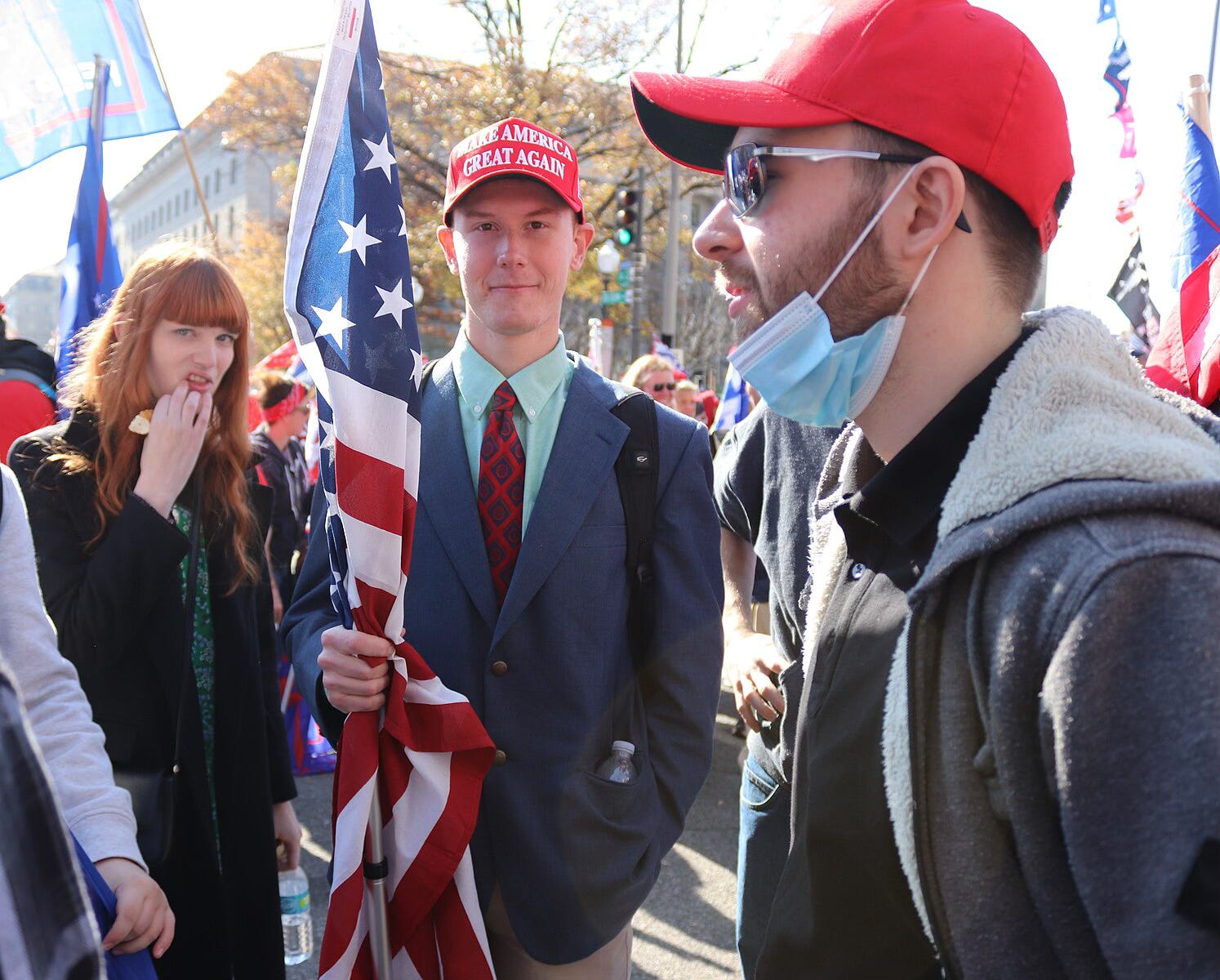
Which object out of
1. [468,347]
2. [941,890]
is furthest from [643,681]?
[941,890]

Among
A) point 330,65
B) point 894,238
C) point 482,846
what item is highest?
point 330,65

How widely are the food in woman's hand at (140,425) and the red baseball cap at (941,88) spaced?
1.90 m

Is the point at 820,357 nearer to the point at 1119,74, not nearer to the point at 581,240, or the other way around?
the point at 581,240

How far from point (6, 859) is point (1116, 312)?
554 centimetres

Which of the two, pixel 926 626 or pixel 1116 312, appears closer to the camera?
pixel 926 626

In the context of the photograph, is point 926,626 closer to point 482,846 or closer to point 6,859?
point 6,859

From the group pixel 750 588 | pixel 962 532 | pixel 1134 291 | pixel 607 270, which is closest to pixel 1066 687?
pixel 962 532

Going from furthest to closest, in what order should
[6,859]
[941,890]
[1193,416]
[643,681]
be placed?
1. [643,681]
2. [1193,416]
3. [941,890]
4. [6,859]

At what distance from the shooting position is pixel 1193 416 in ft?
4.02

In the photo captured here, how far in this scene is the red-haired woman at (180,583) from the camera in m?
2.31

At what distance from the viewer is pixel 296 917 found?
139 inches

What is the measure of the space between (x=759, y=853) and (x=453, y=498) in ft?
3.96

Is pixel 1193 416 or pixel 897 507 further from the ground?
pixel 1193 416

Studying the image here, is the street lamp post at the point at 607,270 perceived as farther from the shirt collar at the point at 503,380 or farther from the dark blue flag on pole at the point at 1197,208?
the shirt collar at the point at 503,380
